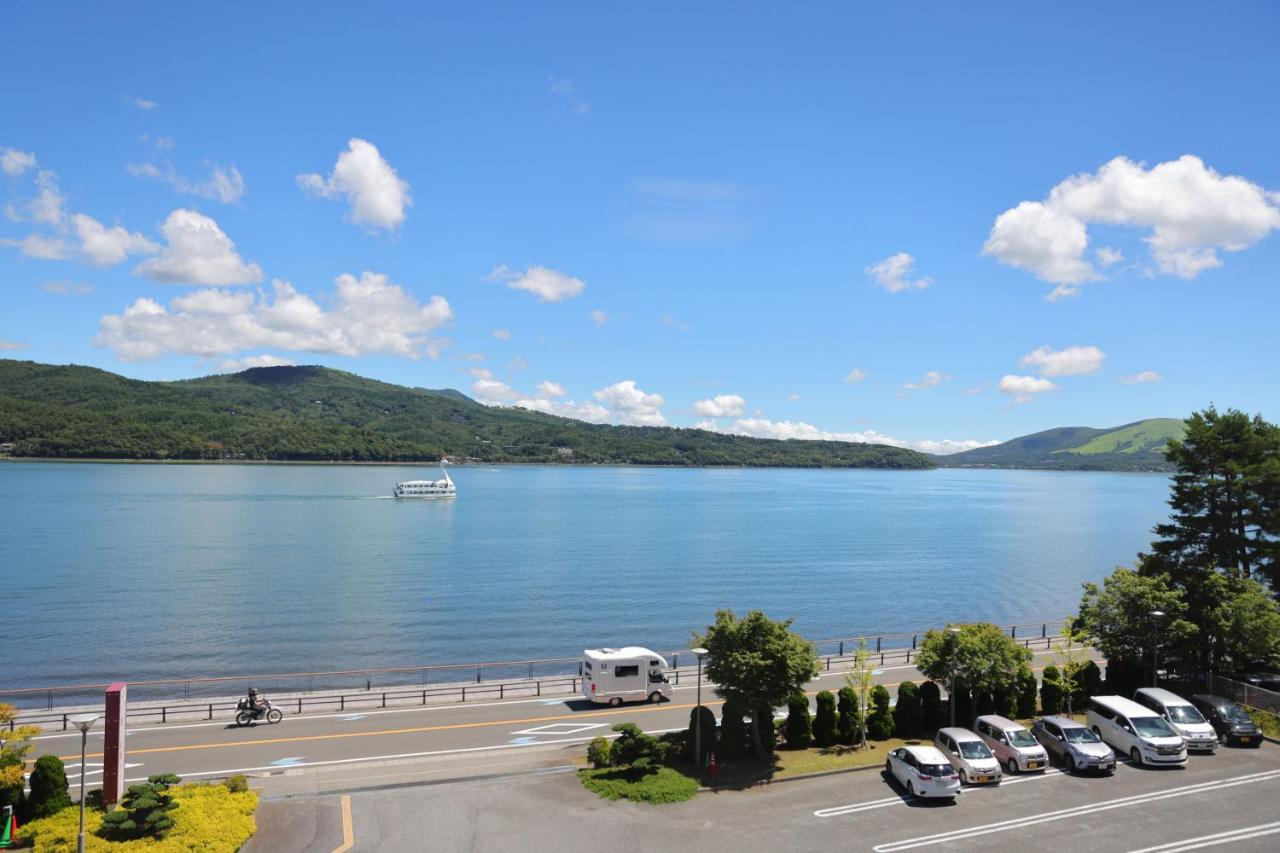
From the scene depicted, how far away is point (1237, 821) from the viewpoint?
20297 mm

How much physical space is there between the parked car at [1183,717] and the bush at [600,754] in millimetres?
18440

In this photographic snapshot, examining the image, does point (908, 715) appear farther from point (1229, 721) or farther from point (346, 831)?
point (346, 831)

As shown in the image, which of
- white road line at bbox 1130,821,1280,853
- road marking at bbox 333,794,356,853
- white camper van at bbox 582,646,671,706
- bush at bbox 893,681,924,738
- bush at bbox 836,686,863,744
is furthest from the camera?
white camper van at bbox 582,646,671,706

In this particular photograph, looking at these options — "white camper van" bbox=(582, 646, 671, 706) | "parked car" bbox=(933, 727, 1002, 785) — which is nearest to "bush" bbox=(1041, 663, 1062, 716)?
"parked car" bbox=(933, 727, 1002, 785)

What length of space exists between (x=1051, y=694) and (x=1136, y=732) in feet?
18.6

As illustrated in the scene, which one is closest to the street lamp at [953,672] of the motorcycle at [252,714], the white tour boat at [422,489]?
the motorcycle at [252,714]

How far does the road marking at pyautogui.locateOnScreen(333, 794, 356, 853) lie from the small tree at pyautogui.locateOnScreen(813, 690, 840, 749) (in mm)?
15241

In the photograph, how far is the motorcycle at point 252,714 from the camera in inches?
1200

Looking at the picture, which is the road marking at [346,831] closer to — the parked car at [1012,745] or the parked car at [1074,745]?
the parked car at [1012,745]

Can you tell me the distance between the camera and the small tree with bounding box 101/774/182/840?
18.1 meters

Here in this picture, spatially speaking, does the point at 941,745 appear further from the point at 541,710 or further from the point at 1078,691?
the point at 541,710

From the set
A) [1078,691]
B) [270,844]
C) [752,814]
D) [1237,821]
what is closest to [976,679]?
[1078,691]

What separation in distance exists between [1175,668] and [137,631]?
65559 mm

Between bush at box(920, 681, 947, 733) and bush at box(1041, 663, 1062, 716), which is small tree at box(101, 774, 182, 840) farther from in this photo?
bush at box(1041, 663, 1062, 716)
